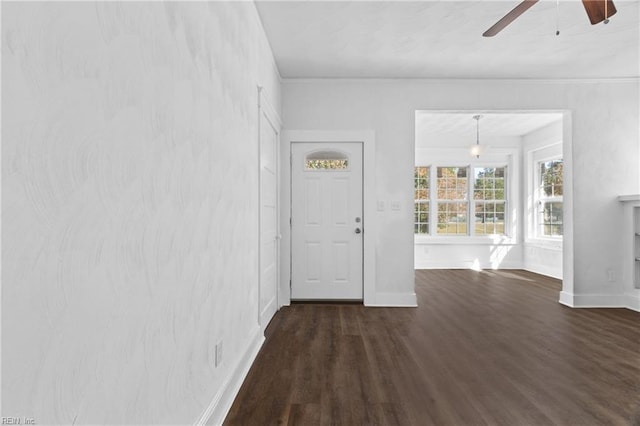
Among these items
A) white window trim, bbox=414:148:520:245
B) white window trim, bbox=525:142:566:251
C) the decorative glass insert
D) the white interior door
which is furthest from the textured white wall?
white window trim, bbox=525:142:566:251

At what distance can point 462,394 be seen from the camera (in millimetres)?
2191

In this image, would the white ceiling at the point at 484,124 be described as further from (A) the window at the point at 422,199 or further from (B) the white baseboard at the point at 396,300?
(B) the white baseboard at the point at 396,300

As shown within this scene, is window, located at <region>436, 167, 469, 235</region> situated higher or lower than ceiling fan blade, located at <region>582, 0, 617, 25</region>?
lower

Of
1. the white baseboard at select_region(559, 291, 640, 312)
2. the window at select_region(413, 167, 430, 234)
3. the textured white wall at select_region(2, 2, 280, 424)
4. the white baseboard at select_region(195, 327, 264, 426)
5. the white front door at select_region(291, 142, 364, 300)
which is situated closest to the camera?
the textured white wall at select_region(2, 2, 280, 424)

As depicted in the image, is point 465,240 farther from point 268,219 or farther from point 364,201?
point 268,219

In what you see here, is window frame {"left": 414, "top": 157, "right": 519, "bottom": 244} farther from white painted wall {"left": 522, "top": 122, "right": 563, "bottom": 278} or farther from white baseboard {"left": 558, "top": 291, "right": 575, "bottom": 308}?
white baseboard {"left": 558, "top": 291, "right": 575, "bottom": 308}

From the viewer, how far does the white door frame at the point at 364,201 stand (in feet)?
14.5

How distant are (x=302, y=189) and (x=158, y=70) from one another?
3316mm

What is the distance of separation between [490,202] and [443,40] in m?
5.02

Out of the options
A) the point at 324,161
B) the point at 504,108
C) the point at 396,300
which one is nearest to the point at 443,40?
the point at 504,108

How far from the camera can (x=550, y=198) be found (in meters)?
6.78

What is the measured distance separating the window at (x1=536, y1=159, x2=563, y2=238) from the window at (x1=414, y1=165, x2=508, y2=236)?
0.69 m

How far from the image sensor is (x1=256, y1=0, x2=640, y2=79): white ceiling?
9.71 ft

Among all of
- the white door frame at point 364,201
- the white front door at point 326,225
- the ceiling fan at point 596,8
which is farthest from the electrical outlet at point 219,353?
the ceiling fan at point 596,8
